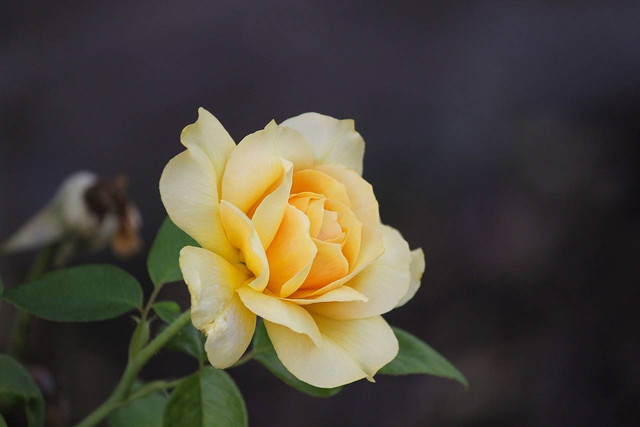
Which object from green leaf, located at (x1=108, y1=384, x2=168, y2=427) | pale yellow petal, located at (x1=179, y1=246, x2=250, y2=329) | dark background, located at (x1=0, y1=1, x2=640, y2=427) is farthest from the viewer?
dark background, located at (x1=0, y1=1, x2=640, y2=427)

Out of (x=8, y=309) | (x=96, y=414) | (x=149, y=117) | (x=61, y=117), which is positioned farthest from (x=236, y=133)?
(x=96, y=414)

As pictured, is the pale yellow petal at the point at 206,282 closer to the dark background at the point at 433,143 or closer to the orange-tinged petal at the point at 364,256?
the orange-tinged petal at the point at 364,256

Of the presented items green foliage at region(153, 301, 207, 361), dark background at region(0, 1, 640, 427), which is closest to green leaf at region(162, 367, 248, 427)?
green foliage at region(153, 301, 207, 361)

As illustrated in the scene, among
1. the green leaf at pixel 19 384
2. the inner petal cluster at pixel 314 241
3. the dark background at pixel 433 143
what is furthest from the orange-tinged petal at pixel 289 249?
the dark background at pixel 433 143

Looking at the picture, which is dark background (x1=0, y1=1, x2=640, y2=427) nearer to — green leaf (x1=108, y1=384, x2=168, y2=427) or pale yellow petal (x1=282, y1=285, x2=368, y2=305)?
green leaf (x1=108, y1=384, x2=168, y2=427)

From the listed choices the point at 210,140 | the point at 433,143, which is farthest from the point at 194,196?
the point at 433,143

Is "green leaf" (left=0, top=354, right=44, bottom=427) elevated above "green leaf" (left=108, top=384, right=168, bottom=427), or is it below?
above

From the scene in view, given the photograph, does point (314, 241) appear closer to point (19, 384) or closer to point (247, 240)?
point (247, 240)
